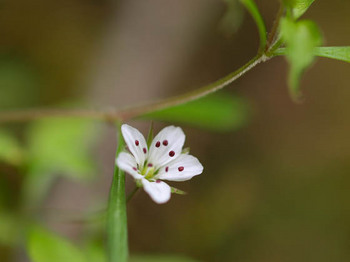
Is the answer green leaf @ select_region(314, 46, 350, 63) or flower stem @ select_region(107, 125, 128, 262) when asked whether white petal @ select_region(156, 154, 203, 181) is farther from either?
green leaf @ select_region(314, 46, 350, 63)

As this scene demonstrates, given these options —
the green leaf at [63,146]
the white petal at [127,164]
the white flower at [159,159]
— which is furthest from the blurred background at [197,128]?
the white petal at [127,164]

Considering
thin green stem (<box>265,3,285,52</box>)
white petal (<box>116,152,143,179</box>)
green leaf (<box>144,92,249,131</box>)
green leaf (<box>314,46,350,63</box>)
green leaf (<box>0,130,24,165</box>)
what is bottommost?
white petal (<box>116,152,143,179</box>)

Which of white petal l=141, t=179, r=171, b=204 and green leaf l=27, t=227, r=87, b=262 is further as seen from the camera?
green leaf l=27, t=227, r=87, b=262

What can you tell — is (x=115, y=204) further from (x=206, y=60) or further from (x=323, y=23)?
(x=323, y=23)

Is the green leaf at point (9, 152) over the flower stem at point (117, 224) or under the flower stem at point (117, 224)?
over

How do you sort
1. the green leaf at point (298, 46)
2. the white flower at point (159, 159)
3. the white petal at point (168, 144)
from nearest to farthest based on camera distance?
the green leaf at point (298, 46)
the white flower at point (159, 159)
the white petal at point (168, 144)

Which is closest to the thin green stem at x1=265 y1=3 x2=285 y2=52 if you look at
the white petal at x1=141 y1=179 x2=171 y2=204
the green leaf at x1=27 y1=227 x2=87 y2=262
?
the white petal at x1=141 y1=179 x2=171 y2=204

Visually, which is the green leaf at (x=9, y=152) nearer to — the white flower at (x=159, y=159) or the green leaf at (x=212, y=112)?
the green leaf at (x=212, y=112)

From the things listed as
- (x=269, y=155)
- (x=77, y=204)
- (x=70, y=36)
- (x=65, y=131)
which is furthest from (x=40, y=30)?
(x=269, y=155)
